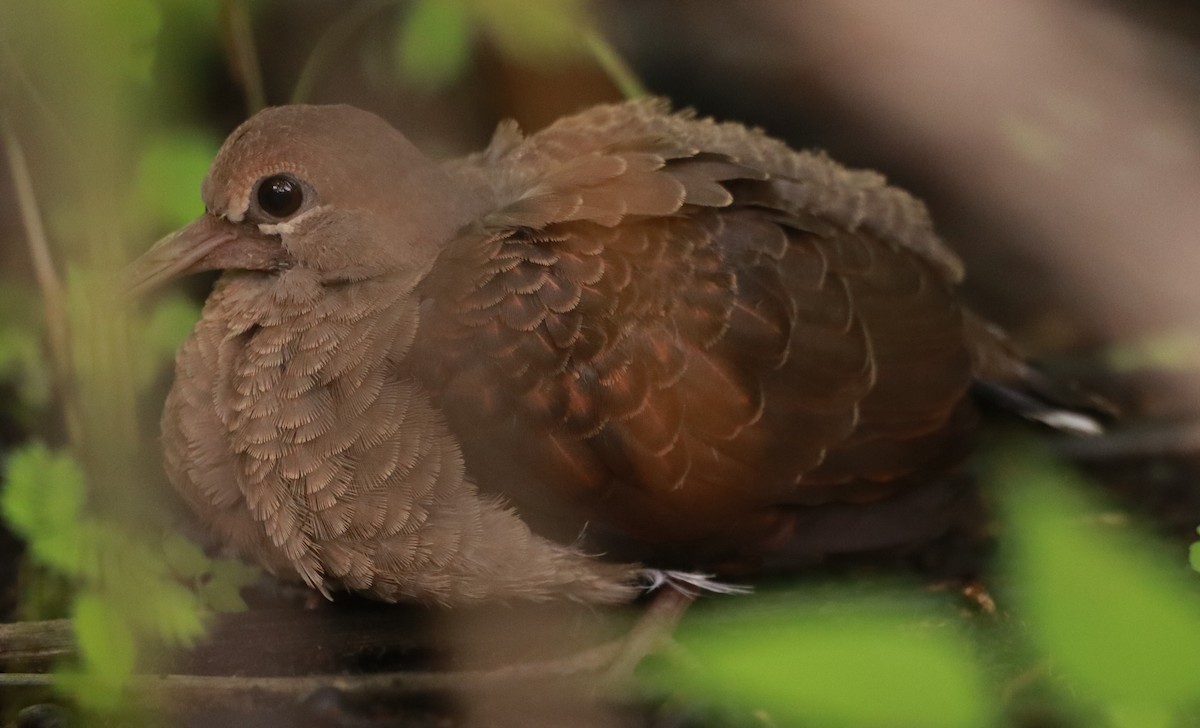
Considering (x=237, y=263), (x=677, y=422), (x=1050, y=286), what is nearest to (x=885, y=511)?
(x=677, y=422)

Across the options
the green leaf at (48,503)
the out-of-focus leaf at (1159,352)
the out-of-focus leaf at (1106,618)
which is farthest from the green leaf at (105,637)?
the out-of-focus leaf at (1159,352)

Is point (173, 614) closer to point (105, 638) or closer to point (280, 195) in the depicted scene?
point (105, 638)

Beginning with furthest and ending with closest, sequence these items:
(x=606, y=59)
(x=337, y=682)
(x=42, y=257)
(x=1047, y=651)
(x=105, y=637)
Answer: (x=606, y=59) → (x=337, y=682) → (x=42, y=257) → (x=105, y=637) → (x=1047, y=651)

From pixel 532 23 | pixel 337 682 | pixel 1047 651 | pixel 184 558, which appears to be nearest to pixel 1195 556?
pixel 1047 651

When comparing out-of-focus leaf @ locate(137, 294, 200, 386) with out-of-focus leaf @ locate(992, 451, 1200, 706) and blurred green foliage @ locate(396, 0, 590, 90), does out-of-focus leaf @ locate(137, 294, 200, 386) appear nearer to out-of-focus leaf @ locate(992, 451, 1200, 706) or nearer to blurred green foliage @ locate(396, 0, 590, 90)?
blurred green foliage @ locate(396, 0, 590, 90)

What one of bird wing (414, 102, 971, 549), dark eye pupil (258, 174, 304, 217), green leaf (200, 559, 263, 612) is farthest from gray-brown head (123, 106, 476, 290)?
green leaf (200, 559, 263, 612)

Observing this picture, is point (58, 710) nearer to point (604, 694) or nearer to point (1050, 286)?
point (604, 694)
